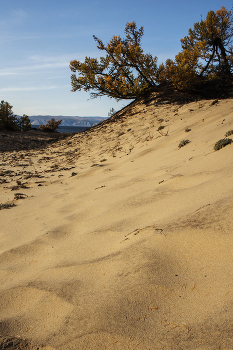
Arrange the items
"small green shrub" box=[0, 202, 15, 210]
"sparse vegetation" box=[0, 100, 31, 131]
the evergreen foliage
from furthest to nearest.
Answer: "sparse vegetation" box=[0, 100, 31, 131] < the evergreen foliage < "small green shrub" box=[0, 202, 15, 210]

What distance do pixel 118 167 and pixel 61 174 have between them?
1.64 meters

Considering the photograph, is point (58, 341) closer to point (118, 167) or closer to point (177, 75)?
point (118, 167)

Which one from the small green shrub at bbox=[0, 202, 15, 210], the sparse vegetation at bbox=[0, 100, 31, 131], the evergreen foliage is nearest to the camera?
the small green shrub at bbox=[0, 202, 15, 210]

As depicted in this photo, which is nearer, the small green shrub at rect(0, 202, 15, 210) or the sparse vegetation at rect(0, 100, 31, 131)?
the small green shrub at rect(0, 202, 15, 210)

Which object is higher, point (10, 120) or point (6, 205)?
point (10, 120)

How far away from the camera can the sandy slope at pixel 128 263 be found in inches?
46.3

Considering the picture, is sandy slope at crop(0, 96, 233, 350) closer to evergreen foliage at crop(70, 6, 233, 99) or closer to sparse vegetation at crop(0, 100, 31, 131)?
evergreen foliage at crop(70, 6, 233, 99)

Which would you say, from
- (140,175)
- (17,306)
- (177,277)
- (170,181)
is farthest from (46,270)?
(140,175)

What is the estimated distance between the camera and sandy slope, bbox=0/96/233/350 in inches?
46.3

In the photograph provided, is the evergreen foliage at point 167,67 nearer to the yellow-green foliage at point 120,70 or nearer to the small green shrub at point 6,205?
the yellow-green foliage at point 120,70

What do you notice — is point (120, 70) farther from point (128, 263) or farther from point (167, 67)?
point (128, 263)

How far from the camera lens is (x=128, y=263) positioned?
1.69 meters

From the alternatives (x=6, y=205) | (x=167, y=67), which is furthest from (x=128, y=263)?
(x=167, y=67)

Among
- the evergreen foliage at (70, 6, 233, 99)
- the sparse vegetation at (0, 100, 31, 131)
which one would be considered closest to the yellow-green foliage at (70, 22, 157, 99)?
the evergreen foliage at (70, 6, 233, 99)
